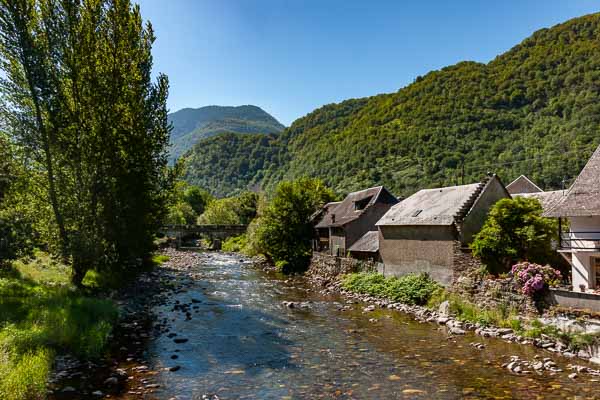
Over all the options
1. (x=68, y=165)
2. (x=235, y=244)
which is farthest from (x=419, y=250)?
(x=235, y=244)

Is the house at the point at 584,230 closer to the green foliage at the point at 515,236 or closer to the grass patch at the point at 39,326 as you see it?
the green foliage at the point at 515,236

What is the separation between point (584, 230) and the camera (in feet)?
65.8

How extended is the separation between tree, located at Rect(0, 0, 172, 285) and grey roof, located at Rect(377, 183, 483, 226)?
19.3 m

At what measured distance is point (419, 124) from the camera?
125 meters

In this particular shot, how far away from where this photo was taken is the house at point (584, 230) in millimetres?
19500

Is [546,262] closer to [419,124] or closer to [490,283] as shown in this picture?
[490,283]

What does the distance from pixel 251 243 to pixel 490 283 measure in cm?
4992

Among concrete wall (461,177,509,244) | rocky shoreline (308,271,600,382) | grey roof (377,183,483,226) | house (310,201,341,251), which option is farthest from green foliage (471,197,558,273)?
house (310,201,341,251)

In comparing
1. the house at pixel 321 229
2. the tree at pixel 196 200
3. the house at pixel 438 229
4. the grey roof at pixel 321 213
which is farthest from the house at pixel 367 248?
the tree at pixel 196 200

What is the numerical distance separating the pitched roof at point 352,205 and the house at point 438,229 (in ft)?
29.7

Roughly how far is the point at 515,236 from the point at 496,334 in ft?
21.4

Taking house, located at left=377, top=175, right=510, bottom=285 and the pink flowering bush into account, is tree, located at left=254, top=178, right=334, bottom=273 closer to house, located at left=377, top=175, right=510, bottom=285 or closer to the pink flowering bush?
house, located at left=377, top=175, right=510, bottom=285

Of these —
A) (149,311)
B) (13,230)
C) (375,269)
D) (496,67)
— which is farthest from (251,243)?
(496,67)

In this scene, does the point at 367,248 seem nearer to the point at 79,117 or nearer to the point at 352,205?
the point at 352,205
